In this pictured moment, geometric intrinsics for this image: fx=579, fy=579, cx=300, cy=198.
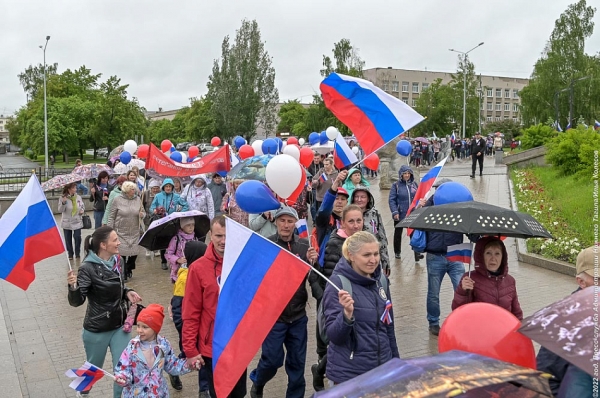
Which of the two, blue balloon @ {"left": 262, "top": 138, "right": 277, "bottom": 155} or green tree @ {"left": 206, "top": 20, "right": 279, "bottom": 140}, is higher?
green tree @ {"left": 206, "top": 20, "right": 279, "bottom": 140}

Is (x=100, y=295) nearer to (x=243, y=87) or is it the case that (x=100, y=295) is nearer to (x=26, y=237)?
(x=26, y=237)

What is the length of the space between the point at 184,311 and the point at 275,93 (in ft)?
199

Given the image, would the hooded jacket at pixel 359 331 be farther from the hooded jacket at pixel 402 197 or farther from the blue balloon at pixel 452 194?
the hooded jacket at pixel 402 197

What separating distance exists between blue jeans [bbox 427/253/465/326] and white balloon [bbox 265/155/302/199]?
189cm


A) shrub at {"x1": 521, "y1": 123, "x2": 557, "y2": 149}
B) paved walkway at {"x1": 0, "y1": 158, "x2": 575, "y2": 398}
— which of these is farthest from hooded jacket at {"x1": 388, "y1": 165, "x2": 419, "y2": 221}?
shrub at {"x1": 521, "y1": 123, "x2": 557, "y2": 149}

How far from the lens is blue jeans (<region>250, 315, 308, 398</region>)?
4.84m

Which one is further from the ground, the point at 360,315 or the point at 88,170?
the point at 88,170

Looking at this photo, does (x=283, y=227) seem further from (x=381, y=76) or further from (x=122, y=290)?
(x=381, y=76)

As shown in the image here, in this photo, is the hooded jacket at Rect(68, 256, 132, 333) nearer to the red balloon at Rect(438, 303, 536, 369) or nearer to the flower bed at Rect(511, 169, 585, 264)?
the red balloon at Rect(438, 303, 536, 369)

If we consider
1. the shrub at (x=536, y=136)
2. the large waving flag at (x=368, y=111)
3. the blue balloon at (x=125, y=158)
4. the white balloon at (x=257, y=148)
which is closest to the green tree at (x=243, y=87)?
the shrub at (x=536, y=136)

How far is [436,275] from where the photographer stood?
6984 millimetres

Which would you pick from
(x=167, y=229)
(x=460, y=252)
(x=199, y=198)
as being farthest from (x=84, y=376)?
(x=199, y=198)

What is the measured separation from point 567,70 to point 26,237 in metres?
60.4

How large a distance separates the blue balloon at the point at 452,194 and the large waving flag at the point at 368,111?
0.89 metres
